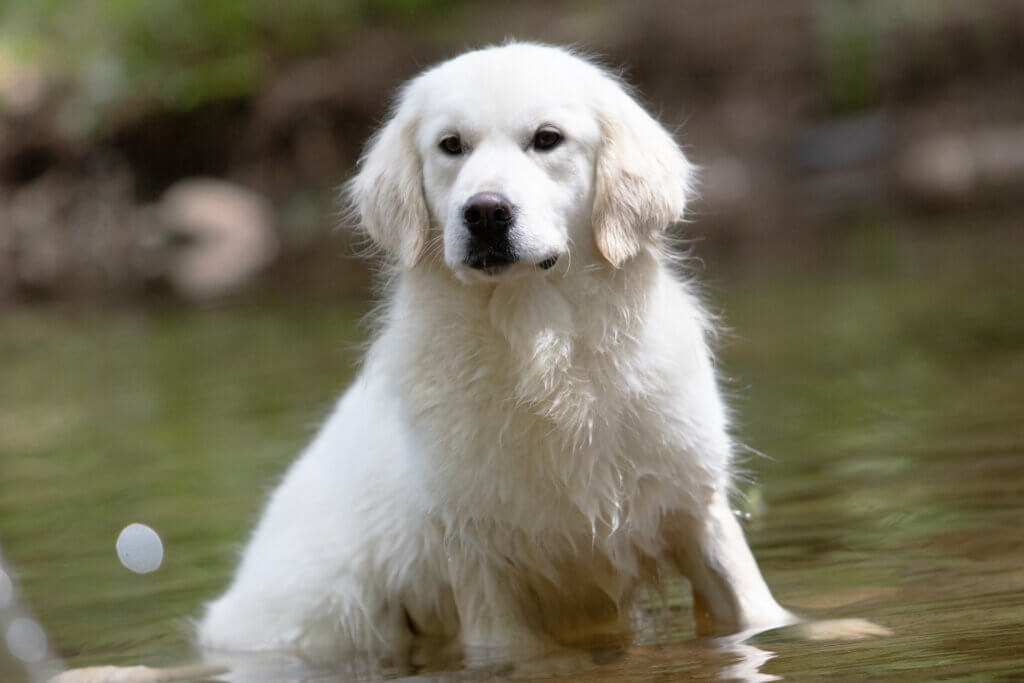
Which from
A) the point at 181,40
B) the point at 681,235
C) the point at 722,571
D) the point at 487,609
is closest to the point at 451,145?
the point at 487,609

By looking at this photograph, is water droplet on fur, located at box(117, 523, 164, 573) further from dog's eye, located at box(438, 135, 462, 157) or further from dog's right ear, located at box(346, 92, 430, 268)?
dog's eye, located at box(438, 135, 462, 157)

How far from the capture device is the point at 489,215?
3.81m

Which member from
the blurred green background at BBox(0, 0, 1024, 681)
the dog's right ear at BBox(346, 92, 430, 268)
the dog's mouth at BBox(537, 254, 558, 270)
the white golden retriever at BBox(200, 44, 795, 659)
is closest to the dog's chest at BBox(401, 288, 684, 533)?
the white golden retriever at BBox(200, 44, 795, 659)

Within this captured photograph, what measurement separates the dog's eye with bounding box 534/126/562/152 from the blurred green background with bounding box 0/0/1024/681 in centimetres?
125

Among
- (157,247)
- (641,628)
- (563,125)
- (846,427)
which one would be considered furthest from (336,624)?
(157,247)

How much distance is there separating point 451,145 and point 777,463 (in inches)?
107

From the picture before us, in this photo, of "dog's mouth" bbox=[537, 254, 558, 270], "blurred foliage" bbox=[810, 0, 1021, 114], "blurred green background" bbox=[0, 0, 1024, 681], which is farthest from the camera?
"blurred foliage" bbox=[810, 0, 1021, 114]

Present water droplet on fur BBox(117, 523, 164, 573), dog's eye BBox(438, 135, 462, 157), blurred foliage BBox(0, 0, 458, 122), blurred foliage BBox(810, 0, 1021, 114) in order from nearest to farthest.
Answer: dog's eye BBox(438, 135, 462, 157), water droplet on fur BBox(117, 523, 164, 573), blurred foliage BBox(810, 0, 1021, 114), blurred foliage BBox(0, 0, 458, 122)

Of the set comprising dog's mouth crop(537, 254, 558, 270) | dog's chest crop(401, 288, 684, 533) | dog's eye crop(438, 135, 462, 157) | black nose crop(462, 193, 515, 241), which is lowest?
dog's chest crop(401, 288, 684, 533)

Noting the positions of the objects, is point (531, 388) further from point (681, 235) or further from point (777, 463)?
point (681, 235)

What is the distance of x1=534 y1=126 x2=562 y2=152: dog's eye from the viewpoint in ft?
13.2

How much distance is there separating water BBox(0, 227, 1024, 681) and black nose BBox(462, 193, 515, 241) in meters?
1.26

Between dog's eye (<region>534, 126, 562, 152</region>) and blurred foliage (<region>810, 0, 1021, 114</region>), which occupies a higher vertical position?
blurred foliage (<region>810, 0, 1021, 114</region>)

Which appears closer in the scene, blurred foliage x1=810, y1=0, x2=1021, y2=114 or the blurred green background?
the blurred green background
